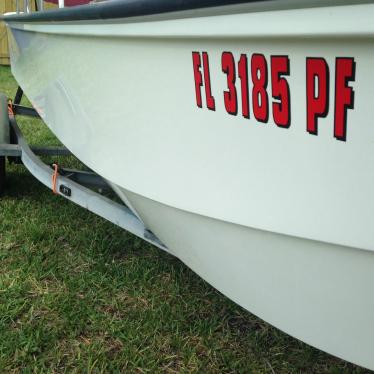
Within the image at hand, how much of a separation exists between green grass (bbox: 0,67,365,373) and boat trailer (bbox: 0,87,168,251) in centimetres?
37

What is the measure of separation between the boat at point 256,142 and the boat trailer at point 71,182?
350 mm

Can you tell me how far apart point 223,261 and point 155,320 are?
782mm

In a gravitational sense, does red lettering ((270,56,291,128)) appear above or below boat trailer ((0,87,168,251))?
above

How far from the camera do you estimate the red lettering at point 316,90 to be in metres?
1.14

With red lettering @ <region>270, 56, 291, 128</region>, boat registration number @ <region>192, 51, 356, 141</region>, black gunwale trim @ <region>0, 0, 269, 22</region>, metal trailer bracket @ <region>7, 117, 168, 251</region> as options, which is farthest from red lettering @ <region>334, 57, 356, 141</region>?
metal trailer bracket @ <region>7, 117, 168, 251</region>

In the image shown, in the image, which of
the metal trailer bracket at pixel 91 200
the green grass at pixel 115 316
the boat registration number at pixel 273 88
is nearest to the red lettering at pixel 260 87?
the boat registration number at pixel 273 88

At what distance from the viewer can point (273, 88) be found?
123 cm

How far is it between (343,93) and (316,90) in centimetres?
6

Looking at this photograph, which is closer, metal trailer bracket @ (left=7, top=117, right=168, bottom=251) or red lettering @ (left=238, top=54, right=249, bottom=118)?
red lettering @ (left=238, top=54, right=249, bottom=118)

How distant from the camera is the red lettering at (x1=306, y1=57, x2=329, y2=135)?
114 centimetres

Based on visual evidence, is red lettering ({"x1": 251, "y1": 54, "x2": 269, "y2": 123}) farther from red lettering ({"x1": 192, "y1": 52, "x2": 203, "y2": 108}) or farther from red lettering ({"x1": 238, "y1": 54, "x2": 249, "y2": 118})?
red lettering ({"x1": 192, "y1": 52, "x2": 203, "y2": 108})

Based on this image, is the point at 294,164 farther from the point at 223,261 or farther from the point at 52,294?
the point at 52,294

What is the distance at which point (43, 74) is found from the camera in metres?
2.77

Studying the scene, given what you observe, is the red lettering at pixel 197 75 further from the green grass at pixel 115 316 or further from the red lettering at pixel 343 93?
the green grass at pixel 115 316
